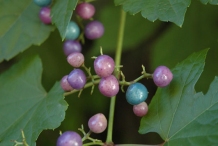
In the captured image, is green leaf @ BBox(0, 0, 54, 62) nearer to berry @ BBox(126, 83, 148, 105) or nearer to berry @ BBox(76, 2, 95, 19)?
berry @ BBox(76, 2, 95, 19)

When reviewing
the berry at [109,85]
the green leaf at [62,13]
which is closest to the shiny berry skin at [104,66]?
the berry at [109,85]

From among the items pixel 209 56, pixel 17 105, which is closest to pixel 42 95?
pixel 17 105

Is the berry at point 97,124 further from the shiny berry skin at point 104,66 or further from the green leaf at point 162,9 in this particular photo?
the green leaf at point 162,9

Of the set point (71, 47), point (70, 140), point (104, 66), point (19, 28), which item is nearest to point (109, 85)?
point (104, 66)

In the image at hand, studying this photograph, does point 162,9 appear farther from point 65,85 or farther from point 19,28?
point 19,28

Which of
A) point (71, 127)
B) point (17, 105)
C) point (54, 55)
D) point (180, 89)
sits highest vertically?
point (180, 89)

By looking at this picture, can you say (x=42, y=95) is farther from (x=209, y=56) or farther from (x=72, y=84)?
(x=209, y=56)
